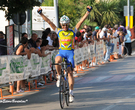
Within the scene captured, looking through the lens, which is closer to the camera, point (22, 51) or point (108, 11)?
point (22, 51)

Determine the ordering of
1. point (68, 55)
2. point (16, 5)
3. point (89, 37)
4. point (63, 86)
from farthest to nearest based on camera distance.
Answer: point (89, 37) → point (16, 5) → point (68, 55) → point (63, 86)

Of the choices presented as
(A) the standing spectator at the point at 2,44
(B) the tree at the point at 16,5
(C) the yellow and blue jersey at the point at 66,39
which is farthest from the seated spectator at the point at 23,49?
Result: (C) the yellow and blue jersey at the point at 66,39

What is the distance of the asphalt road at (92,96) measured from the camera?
9.00 m

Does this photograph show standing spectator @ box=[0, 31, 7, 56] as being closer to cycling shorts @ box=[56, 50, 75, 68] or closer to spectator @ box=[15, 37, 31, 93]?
spectator @ box=[15, 37, 31, 93]

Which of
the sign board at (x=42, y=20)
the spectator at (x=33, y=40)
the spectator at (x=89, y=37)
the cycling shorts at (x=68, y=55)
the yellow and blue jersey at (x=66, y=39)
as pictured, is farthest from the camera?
the sign board at (x=42, y=20)

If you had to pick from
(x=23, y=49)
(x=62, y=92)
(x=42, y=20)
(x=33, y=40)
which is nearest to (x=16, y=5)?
(x=33, y=40)

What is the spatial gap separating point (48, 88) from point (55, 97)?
196cm

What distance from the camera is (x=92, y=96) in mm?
10359

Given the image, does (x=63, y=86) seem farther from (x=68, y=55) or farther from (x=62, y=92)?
(x=68, y=55)

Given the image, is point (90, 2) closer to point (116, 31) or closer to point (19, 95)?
point (116, 31)

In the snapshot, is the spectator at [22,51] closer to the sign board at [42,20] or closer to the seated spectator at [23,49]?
the seated spectator at [23,49]

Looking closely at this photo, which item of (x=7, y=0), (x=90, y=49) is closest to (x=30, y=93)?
(x=7, y=0)

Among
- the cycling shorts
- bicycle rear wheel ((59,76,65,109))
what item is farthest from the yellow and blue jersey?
bicycle rear wheel ((59,76,65,109))

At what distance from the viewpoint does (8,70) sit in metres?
10.5
